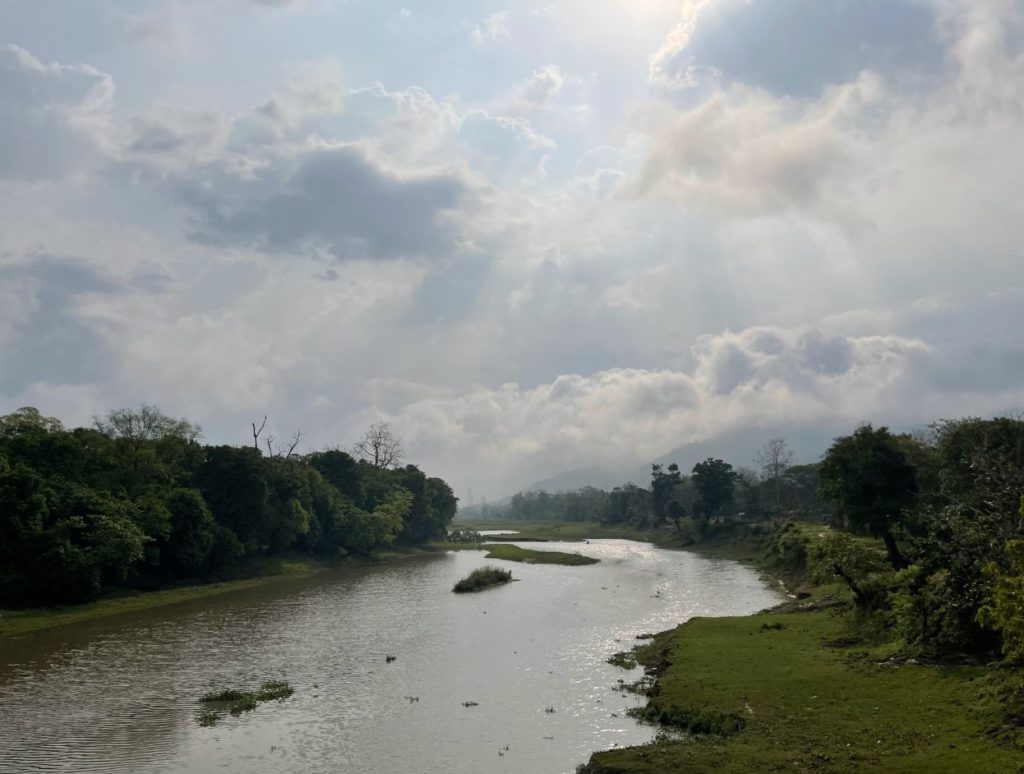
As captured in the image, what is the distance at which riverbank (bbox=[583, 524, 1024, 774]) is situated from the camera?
69.8ft

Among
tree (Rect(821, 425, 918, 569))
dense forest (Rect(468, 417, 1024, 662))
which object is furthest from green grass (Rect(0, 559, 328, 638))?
tree (Rect(821, 425, 918, 569))

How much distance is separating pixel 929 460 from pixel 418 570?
68.9 metres

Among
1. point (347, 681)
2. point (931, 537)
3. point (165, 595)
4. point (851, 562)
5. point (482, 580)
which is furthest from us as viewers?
point (482, 580)

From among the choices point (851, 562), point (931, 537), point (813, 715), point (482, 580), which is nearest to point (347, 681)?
point (813, 715)

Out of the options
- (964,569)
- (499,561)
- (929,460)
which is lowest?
(499,561)

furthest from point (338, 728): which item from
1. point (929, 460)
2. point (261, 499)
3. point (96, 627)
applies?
point (261, 499)

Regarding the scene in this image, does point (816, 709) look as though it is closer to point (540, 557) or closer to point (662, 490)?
point (540, 557)

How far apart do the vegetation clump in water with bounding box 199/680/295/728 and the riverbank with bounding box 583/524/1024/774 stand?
18072 mm

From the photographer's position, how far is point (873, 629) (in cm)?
3706

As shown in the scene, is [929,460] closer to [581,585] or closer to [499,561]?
[581,585]

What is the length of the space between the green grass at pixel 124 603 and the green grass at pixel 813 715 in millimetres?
49507

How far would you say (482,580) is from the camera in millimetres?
80438

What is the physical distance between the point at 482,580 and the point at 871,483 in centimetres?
4436

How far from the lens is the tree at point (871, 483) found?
51.5 metres
